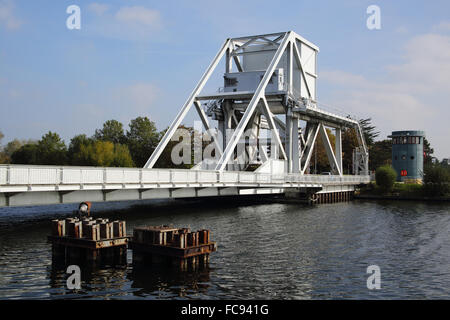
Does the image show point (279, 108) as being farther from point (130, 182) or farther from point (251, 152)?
point (130, 182)

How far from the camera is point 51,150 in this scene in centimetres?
8144

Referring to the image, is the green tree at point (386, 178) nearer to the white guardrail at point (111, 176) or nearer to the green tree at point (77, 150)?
the white guardrail at point (111, 176)

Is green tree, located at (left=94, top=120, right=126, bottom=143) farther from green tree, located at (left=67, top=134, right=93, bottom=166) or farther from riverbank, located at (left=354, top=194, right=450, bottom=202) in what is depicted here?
riverbank, located at (left=354, top=194, right=450, bottom=202)

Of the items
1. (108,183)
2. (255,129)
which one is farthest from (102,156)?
(108,183)

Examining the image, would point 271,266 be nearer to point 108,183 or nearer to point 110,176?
point 108,183

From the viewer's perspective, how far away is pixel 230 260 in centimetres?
1875

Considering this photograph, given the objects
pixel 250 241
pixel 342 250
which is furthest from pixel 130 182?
pixel 342 250

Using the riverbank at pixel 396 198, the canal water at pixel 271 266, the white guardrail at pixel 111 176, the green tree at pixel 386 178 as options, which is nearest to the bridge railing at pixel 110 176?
the white guardrail at pixel 111 176

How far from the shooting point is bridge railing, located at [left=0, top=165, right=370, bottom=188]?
2066 centimetres

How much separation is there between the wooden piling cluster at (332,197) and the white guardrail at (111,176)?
11.8 metres

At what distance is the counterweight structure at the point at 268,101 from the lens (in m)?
47.1

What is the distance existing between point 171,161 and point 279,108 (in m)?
25.0

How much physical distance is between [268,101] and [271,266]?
35789mm
